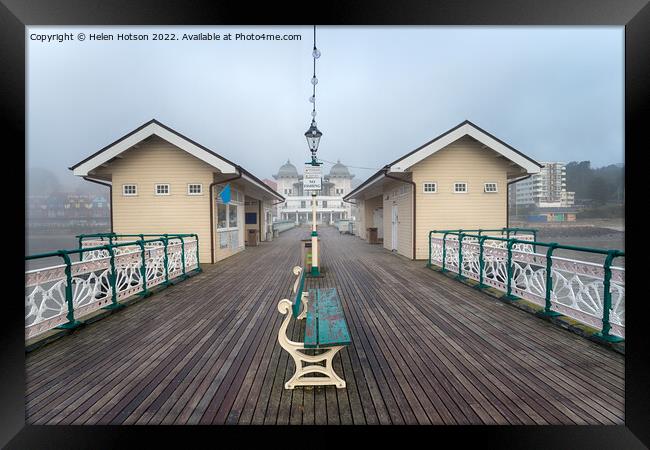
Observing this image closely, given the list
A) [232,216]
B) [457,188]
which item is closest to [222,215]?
[232,216]

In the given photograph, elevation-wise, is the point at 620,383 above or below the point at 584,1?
below

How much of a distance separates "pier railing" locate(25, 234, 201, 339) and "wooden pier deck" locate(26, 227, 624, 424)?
0.35m

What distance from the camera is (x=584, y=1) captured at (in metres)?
2.11

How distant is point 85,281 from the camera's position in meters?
4.57

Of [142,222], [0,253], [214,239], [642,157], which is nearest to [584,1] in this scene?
[642,157]

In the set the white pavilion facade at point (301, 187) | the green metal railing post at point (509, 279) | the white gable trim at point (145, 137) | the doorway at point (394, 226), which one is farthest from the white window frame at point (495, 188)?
the white pavilion facade at point (301, 187)

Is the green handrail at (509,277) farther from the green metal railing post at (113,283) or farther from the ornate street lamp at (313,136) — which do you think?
the green metal railing post at (113,283)

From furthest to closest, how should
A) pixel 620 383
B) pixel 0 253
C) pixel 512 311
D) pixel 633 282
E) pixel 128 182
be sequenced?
pixel 128 182
pixel 512 311
pixel 620 383
pixel 633 282
pixel 0 253

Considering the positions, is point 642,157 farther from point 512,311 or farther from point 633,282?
point 512,311

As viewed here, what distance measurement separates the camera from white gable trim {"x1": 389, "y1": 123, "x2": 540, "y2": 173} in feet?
32.3

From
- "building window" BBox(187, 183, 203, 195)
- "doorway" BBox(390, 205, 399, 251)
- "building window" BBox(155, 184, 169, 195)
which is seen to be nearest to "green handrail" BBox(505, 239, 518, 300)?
"doorway" BBox(390, 205, 399, 251)

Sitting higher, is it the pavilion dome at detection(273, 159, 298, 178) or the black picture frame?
the pavilion dome at detection(273, 159, 298, 178)

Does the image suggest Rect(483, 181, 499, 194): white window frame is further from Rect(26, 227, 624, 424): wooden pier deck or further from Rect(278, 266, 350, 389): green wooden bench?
Rect(278, 266, 350, 389): green wooden bench

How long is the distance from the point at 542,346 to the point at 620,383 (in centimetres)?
81
